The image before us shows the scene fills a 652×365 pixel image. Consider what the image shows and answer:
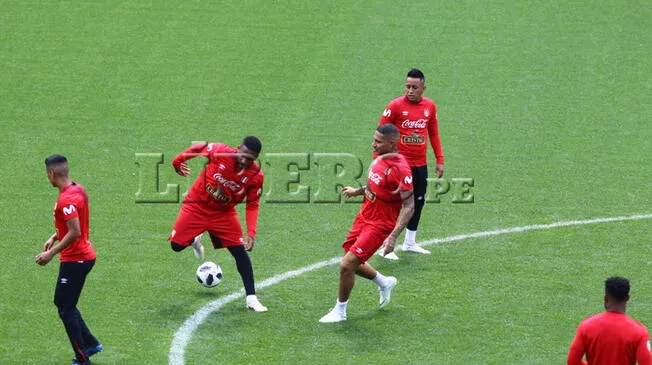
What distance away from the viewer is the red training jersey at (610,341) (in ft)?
27.5

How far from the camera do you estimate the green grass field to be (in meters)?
12.3

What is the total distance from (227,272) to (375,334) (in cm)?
284

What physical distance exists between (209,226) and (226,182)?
61cm

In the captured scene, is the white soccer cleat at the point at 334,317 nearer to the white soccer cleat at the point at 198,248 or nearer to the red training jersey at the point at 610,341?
the white soccer cleat at the point at 198,248

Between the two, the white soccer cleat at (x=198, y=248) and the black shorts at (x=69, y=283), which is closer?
the black shorts at (x=69, y=283)

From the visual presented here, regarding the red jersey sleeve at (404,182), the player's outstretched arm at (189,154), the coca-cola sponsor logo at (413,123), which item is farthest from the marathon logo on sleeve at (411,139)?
the player's outstretched arm at (189,154)

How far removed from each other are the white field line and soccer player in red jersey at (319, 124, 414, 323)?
1.38 meters

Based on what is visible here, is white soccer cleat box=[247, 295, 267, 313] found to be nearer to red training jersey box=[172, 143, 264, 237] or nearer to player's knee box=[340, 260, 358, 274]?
red training jersey box=[172, 143, 264, 237]

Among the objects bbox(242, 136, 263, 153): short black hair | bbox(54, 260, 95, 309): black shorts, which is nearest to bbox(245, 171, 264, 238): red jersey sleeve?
bbox(242, 136, 263, 153): short black hair

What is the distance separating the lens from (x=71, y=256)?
10914mm

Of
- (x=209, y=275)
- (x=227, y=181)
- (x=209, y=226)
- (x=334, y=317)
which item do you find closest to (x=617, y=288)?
(x=334, y=317)

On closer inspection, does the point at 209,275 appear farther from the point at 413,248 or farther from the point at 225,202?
the point at 413,248

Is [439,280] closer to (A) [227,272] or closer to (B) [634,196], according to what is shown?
(A) [227,272]

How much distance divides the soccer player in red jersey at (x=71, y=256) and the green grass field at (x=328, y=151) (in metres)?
0.49
